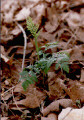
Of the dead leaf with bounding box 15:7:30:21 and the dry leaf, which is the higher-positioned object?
the dead leaf with bounding box 15:7:30:21

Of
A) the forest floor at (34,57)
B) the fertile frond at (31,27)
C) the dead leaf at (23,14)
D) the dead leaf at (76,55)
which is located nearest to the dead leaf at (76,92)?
the forest floor at (34,57)

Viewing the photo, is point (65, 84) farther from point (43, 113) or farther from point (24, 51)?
point (24, 51)

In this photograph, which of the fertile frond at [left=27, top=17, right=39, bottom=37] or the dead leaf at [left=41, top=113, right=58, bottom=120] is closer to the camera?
the dead leaf at [left=41, top=113, right=58, bottom=120]

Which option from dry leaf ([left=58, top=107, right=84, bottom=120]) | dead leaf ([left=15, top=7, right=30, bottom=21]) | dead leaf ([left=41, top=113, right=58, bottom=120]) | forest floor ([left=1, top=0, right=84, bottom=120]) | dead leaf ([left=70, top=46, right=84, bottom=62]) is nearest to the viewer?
dry leaf ([left=58, top=107, right=84, bottom=120])

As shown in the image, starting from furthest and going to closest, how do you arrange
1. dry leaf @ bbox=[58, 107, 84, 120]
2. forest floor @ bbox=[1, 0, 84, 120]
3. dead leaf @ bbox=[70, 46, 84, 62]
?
dead leaf @ bbox=[70, 46, 84, 62]
forest floor @ bbox=[1, 0, 84, 120]
dry leaf @ bbox=[58, 107, 84, 120]

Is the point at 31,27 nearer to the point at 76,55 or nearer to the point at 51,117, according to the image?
the point at 76,55

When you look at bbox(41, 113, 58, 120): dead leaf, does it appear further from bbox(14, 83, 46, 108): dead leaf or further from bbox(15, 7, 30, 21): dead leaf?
bbox(15, 7, 30, 21): dead leaf

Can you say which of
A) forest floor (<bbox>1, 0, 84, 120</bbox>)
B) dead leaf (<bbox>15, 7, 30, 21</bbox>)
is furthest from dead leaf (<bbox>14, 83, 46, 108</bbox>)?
dead leaf (<bbox>15, 7, 30, 21</bbox>)

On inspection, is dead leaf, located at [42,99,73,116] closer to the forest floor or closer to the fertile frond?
the forest floor

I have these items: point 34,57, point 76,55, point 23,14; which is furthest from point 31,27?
point 23,14

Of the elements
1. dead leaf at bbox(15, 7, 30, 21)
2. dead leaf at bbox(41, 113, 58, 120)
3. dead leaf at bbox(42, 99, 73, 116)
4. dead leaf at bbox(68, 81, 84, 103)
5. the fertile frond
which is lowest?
dead leaf at bbox(41, 113, 58, 120)
